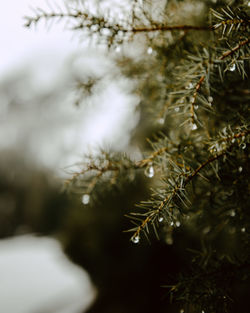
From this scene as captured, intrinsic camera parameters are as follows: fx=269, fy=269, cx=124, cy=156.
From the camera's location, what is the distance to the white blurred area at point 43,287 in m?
3.39

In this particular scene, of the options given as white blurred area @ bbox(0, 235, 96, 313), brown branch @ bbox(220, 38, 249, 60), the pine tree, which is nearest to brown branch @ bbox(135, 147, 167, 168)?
the pine tree

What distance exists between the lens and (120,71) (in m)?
1.08

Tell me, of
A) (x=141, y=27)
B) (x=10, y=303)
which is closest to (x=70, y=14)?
(x=141, y=27)

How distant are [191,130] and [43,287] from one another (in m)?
4.20

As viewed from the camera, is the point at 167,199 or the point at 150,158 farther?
the point at 150,158

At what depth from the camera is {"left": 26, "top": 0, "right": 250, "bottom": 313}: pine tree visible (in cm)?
57

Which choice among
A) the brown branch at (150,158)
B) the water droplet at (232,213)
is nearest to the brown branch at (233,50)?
the brown branch at (150,158)

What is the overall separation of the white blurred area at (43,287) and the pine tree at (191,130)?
3.00 m

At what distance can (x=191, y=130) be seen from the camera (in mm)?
838

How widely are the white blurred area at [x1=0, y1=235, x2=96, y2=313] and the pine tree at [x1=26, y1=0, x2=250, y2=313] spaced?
9.83 feet

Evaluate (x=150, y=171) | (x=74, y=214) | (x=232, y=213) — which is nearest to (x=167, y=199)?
(x=150, y=171)

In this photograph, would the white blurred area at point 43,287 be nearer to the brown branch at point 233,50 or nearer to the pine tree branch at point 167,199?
the pine tree branch at point 167,199

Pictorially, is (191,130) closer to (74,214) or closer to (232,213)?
(232,213)

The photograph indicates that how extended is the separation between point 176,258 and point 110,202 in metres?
1.03
